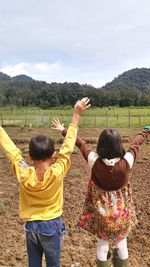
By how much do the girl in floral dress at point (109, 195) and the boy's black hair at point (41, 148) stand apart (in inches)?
17.2

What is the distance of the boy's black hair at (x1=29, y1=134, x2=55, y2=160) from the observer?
2.72 meters

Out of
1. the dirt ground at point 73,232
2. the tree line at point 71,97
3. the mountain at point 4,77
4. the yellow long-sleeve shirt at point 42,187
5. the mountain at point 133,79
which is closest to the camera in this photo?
the yellow long-sleeve shirt at point 42,187

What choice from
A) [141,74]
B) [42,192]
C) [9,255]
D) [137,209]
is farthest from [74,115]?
[141,74]

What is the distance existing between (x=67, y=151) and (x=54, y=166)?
0.16 m

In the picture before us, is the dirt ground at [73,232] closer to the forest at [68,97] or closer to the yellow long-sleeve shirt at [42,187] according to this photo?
the yellow long-sleeve shirt at [42,187]

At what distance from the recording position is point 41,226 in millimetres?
2752

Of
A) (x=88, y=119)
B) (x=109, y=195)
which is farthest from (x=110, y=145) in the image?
(x=88, y=119)

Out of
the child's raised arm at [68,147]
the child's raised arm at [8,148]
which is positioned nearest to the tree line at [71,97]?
the child's raised arm at [68,147]

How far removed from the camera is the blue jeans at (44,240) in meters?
2.76

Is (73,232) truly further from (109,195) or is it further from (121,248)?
(109,195)

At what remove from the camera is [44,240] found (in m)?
2.78

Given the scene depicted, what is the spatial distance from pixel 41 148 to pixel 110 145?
21.4 inches

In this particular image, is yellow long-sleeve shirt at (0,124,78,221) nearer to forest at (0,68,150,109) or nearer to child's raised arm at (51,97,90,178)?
child's raised arm at (51,97,90,178)

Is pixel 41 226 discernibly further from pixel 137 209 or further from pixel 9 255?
pixel 137 209
